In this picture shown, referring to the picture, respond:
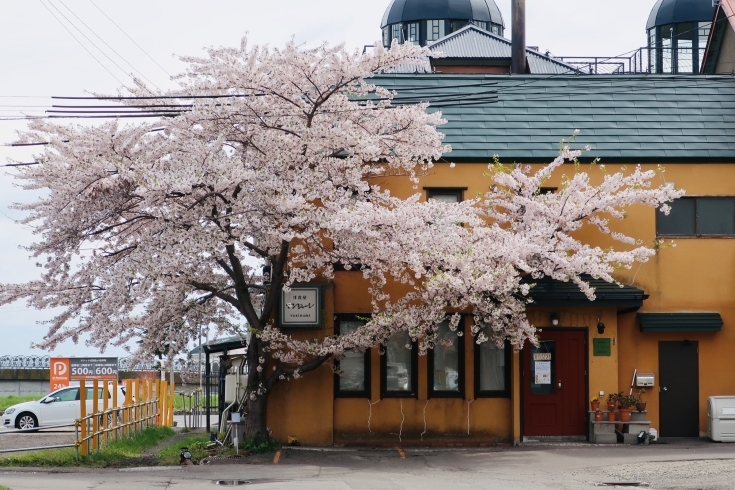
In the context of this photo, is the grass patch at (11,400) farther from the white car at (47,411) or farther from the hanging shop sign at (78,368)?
the white car at (47,411)

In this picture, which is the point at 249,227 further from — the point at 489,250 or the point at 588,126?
the point at 588,126

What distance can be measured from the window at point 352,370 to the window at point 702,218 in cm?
728

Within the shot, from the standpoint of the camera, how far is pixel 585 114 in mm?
24578

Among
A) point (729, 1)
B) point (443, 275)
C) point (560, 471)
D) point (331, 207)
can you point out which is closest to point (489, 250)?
point (443, 275)

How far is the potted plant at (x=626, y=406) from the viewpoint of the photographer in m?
22.1

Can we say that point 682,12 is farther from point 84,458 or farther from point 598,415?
point 84,458

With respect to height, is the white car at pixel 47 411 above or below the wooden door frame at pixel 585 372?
below

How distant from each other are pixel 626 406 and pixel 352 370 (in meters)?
6.06

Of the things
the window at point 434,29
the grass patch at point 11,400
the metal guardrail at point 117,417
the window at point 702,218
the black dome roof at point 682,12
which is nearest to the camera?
the metal guardrail at point 117,417

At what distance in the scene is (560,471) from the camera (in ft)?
59.7

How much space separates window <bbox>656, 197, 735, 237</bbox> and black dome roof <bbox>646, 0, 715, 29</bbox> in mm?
31089

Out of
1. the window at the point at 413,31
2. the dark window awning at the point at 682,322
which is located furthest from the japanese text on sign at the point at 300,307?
the window at the point at 413,31

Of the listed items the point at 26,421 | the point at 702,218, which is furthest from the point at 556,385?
the point at 26,421

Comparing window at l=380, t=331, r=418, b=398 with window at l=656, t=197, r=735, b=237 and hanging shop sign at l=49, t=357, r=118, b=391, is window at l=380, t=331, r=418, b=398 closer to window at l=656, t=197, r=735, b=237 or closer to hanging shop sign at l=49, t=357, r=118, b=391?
window at l=656, t=197, r=735, b=237
